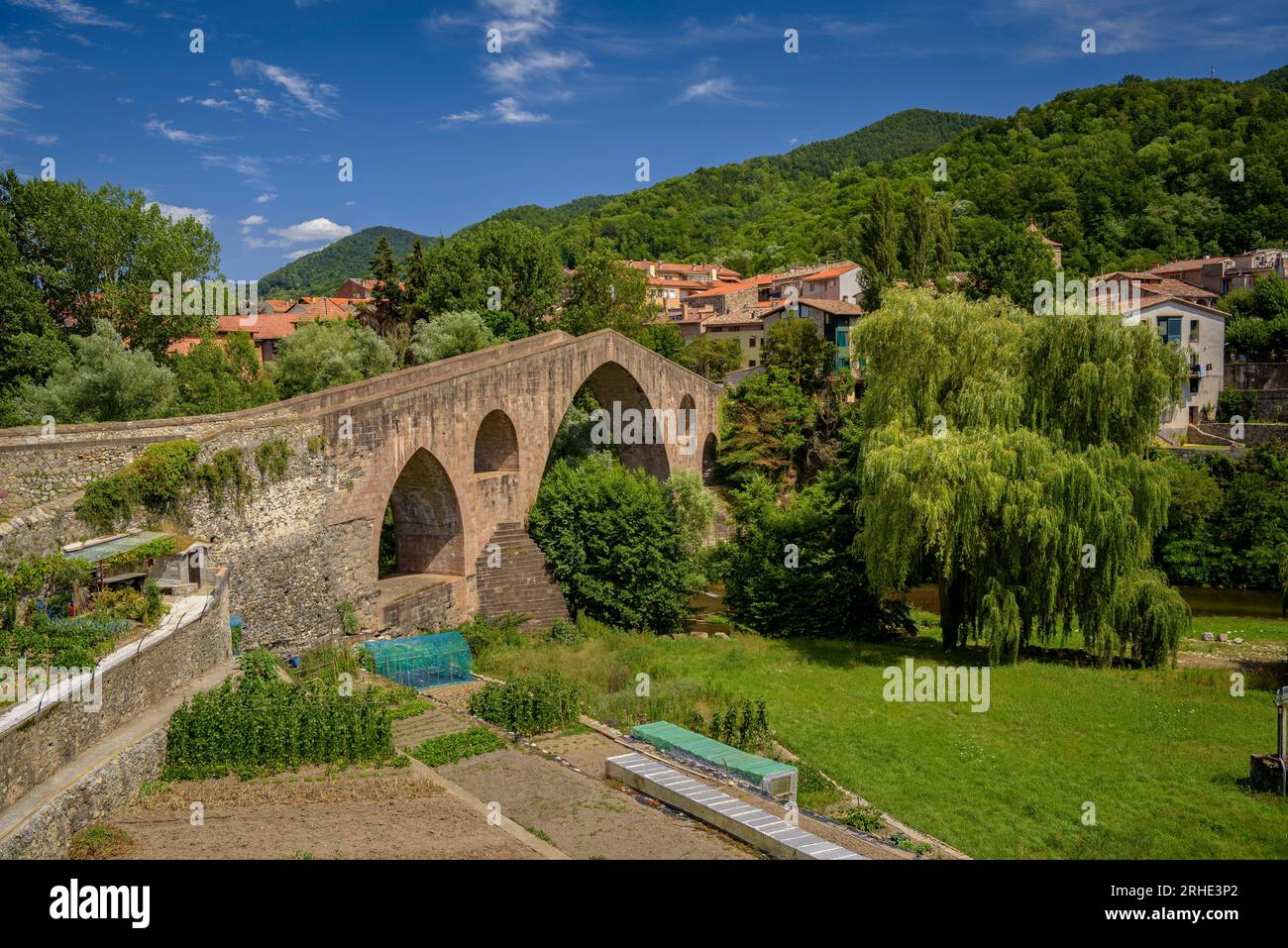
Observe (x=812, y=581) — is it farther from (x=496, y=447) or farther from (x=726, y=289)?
(x=726, y=289)

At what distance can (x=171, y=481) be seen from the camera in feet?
57.9

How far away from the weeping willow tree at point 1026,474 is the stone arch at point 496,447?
10075 mm

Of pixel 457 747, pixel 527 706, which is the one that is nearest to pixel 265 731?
pixel 457 747

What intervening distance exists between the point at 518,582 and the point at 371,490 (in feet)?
17.4

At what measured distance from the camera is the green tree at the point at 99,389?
28875 millimetres

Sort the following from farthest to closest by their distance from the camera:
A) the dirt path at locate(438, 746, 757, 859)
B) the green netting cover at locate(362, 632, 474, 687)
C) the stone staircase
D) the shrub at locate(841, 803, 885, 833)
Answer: the stone staircase, the green netting cover at locate(362, 632, 474, 687), the shrub at locate(841, 803, 885, 833), the dirt path at locate(438, 746, 757, 859)

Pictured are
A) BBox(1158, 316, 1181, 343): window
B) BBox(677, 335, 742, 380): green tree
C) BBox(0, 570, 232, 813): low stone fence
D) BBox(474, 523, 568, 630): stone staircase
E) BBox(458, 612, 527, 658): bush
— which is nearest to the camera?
BBox(0, 570, 232, 813): low stone fence

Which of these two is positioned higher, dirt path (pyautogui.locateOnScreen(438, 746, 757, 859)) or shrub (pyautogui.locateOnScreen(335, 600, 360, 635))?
shrub (pyautogui.locateOnScreen(335, 600, 360, 635))

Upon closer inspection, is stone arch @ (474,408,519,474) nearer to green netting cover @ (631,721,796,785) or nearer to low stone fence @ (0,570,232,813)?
low stone fence @ (0,570,232,813)

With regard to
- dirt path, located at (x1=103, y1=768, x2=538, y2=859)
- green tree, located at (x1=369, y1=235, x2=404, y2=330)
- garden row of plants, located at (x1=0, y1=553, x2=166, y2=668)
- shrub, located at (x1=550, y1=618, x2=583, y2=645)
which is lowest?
shrub, located at (x1=550, y1=618, x2=583, y2=645)

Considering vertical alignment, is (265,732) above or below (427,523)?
below

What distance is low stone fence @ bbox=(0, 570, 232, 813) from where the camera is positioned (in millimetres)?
9898

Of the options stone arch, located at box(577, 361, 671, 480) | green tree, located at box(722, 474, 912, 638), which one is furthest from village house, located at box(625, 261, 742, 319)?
green tree, located at box(722, 474, 912, 638)

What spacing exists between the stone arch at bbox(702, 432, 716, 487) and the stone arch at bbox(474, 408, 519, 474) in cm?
1532
